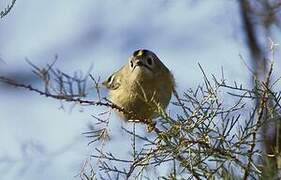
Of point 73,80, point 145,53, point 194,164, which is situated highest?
point 145,53

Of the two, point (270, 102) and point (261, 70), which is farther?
point (261, 70)

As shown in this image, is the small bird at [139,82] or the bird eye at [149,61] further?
the bird eye at [149,61]

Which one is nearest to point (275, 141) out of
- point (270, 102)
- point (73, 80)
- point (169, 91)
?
point (270, 102)

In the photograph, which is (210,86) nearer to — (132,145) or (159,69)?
(132,145)

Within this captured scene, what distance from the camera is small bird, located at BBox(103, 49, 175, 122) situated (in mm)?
2062

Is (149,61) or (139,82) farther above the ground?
(149,61)

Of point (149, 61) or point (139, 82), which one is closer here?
point (139, 82)

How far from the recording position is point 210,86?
57.7 inches

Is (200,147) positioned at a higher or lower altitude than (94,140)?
lower

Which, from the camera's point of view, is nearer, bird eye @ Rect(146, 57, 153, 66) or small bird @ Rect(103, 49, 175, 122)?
small bird @ Rect(103, 49, 175, 122)

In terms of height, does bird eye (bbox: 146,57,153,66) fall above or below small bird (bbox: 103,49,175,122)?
above

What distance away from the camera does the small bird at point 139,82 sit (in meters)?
2.06

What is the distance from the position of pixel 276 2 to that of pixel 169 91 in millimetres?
352

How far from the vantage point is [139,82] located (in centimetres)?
214
